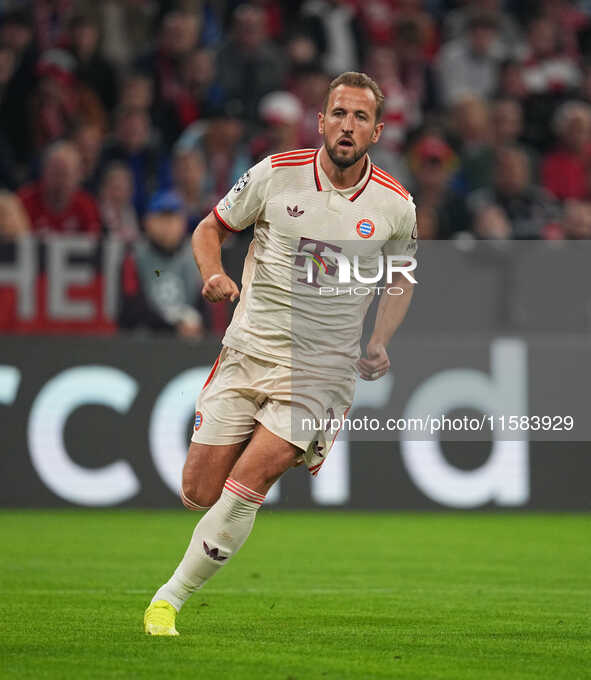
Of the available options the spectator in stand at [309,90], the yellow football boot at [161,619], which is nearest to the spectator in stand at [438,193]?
the spectator in stand at [309,90]

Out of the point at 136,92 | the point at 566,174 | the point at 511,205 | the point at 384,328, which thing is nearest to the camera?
the point at 384,328

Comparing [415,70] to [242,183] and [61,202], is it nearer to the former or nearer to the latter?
[61,202]

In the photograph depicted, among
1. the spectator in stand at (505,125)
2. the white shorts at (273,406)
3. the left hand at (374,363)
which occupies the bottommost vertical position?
the white shorts at (273,406)

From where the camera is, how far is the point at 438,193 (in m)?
12.2

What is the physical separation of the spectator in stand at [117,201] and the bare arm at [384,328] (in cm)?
585

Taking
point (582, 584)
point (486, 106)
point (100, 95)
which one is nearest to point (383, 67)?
point (486, 106)

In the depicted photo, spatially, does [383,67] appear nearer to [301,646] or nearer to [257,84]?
[257,84]

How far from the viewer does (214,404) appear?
6090mm

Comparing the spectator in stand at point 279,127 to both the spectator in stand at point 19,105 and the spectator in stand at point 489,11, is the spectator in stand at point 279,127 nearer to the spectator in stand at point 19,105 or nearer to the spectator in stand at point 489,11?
the spectator in stand at point 19,105

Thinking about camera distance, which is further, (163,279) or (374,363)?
(163,279)

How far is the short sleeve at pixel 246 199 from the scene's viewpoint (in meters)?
6.15

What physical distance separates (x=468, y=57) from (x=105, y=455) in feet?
21.3

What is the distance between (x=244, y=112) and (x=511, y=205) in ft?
9.54

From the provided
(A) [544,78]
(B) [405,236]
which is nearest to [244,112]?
(A) [544,78]
